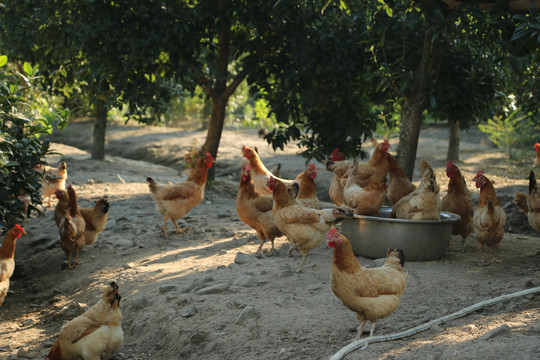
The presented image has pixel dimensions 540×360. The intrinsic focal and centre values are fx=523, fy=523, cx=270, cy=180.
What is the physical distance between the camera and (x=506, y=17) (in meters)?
5.31

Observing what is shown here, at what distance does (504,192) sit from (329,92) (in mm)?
4069

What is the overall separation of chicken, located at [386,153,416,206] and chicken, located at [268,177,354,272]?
1692mm

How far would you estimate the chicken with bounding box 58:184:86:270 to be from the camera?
21.9 feet

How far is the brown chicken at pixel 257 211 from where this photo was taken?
6594 mm

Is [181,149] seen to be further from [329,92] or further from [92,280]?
[92,280]

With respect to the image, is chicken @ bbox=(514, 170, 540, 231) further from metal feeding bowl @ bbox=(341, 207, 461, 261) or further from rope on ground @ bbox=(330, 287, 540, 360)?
rope on ground @ bbox=(330, 287, 540, 360)

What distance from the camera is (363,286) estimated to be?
3.92 meters

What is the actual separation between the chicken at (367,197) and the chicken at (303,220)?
0.50m

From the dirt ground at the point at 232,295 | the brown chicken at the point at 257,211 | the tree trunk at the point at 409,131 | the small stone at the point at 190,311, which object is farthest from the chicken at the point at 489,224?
the small stone at the point at 190,311

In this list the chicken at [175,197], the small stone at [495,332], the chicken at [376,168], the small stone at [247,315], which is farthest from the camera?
the chicken at [175,197]

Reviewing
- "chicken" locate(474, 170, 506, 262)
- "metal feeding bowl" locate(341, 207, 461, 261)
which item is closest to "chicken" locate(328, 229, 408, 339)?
"metal feeding bowl" locate(341, 207, 461, 261)

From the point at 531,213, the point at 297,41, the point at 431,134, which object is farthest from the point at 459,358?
the point at 431,134

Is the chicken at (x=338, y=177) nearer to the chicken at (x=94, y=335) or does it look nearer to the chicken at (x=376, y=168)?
the chicken at (x=376, y=168)

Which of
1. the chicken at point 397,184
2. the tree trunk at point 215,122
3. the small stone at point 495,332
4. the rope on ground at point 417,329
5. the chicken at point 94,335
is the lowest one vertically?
the chicken at point 94,335
